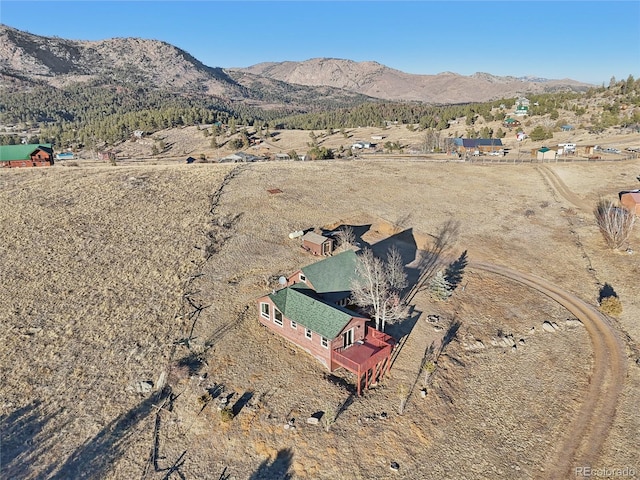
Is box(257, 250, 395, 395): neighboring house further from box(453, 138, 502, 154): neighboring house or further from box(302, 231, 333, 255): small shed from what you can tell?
box(453, 138, 502, 154): neighboring house

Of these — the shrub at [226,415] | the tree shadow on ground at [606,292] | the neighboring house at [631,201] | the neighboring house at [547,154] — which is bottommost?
the shrub at [226,415]

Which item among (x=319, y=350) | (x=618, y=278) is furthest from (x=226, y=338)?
(x=618, y=278)

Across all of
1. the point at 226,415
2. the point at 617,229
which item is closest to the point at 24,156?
the point at 226,415

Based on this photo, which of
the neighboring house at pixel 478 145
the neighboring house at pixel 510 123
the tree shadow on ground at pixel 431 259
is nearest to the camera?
the tree shadow on ground at pixel 431 259

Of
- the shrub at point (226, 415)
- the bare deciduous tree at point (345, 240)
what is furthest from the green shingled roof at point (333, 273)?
the shrub at point (226, 415)

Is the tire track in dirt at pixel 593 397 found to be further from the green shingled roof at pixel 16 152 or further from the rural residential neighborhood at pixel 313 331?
the green shingled roof at pixel 16 152

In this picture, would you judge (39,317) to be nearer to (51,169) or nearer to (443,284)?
(443,284)

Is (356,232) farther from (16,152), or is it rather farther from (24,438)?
(16,152)

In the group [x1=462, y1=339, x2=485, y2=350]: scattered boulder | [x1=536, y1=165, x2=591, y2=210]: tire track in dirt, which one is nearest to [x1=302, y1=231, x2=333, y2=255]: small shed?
[x1=462, y1=339, x2=485, y2=350]: scattered boulder
